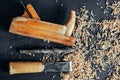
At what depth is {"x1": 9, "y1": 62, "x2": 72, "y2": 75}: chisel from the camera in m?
1.36

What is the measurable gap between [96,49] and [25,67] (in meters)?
0.25

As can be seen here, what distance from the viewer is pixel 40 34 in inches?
53.7

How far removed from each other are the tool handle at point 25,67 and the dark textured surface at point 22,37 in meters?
0.03

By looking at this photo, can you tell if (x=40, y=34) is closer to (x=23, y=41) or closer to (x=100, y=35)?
(x=23, y=41)

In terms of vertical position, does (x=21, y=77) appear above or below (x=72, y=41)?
below

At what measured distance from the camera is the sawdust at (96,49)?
1427 millimetres

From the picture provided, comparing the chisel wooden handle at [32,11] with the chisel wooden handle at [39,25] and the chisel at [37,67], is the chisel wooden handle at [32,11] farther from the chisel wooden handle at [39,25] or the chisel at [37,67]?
the chisel at [37,67]

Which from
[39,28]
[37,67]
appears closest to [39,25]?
[39,28]

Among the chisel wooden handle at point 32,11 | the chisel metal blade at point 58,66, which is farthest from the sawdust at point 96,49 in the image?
the chisel wooden handle at point 32,11

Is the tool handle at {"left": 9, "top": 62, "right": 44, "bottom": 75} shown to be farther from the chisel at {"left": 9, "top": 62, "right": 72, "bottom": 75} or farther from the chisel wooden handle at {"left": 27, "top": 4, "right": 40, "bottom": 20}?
the chisel wooden handle at {"left": 27, "top": 4, "right": 40, "bottom": 20}

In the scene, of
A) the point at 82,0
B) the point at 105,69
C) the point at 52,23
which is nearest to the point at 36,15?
the point at 52,23

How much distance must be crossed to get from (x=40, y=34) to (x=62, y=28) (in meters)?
0.07

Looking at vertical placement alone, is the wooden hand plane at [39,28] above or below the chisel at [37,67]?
above

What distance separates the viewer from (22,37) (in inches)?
55.1
